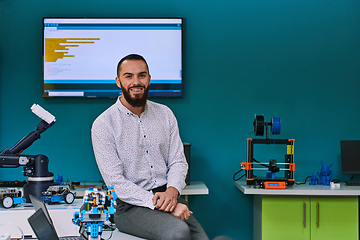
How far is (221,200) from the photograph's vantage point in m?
3.38

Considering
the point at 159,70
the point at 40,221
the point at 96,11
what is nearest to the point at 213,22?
the point at 159,70

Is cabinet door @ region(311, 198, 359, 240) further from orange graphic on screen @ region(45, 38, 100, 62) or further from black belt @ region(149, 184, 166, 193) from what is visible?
orange graphic on screen @ region(45, 38, 100, 62)

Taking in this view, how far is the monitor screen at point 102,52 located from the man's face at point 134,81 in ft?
3.71

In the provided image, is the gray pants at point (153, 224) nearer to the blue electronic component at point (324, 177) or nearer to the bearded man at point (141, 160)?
the bearded man at point (141, 160)

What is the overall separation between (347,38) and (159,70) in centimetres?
191

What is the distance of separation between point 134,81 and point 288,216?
1.72m

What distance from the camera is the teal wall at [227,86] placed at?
3.38 metres

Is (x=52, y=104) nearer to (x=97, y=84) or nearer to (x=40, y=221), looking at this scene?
(x=97, y=84)

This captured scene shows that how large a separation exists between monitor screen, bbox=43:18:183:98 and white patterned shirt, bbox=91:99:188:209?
1.14m

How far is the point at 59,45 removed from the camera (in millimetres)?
3330

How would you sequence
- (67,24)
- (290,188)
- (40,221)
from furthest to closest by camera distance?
(67,24) → (290,188) → (40,221)

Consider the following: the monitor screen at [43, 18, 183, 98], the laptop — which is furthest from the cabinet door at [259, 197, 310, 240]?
the laptop

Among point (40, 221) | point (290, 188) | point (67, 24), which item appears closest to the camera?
point (40, 221)

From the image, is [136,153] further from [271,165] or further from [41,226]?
[271,165]
